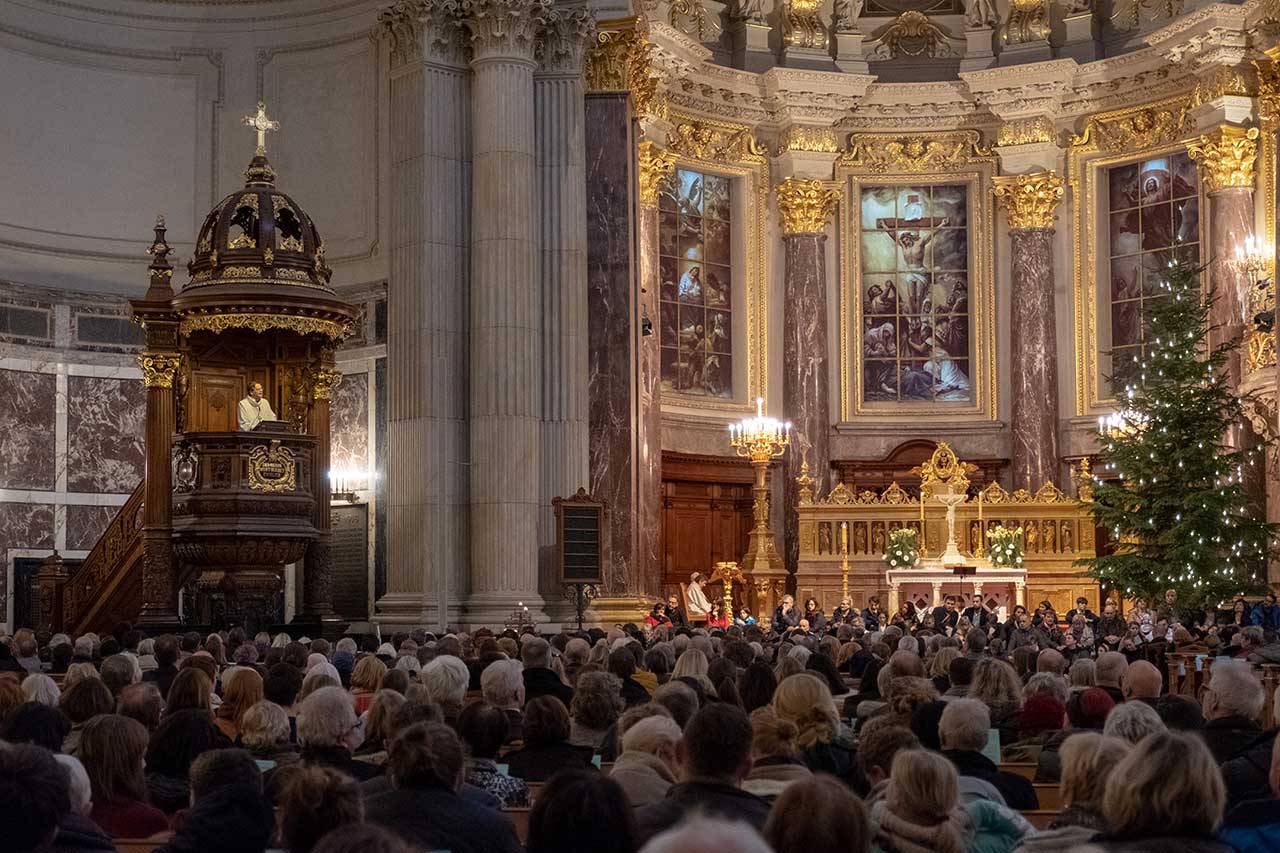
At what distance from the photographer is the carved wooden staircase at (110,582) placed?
2078cm

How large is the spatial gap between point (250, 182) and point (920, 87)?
50.2ft

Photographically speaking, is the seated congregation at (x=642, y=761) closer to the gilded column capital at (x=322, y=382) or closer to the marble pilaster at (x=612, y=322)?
the gilded column capital at (x=322, y=382)

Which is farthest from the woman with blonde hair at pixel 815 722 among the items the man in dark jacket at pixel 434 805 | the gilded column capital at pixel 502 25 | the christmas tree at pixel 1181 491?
the christmas tree at pixel 1181 491

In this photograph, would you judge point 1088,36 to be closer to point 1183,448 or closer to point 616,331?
point 1183,448

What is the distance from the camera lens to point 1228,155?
28.8m

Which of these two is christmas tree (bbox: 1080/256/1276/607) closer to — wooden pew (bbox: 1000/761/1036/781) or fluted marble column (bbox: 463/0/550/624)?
fluted marble column (bbox: 463/0/550/624)

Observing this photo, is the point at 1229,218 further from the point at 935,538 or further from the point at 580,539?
the point at 580,539

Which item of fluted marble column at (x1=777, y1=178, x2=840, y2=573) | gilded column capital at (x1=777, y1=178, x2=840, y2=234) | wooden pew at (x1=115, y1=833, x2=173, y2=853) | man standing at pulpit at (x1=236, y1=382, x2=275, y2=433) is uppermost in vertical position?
gilded column capital at (x1=777, y1=178, x2=840, y2=234)

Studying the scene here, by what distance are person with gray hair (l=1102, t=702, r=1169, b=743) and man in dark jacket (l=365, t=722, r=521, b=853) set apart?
253 cm

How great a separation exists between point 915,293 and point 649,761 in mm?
27053

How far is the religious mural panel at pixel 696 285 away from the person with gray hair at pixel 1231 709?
22569mm

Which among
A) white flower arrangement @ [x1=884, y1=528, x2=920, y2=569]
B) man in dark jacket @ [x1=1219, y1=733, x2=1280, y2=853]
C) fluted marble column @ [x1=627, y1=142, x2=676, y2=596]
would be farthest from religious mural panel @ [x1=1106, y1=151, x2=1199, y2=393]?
man in dark jacket @ [x1=1219, y1=733, x2=1280, y2=853]

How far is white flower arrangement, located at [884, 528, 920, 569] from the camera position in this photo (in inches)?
1145

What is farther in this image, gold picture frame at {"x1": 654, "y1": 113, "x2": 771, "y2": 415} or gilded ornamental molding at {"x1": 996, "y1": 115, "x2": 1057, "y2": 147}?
gold picture frame at {"x1": 654, "y1": 113, "x2": 771, "y2": 415}
